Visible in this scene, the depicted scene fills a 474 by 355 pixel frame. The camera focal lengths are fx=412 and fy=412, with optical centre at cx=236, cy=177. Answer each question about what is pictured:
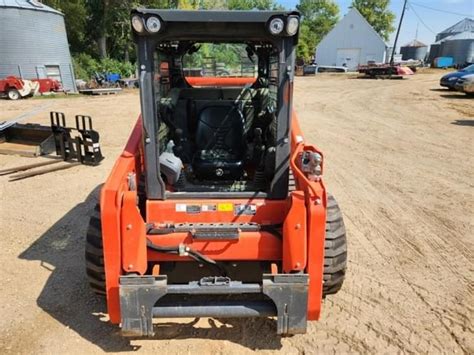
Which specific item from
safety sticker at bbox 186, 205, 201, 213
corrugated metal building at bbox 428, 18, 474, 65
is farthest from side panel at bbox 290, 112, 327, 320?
corrugated metal building at bbox 428, 18, 474, 65

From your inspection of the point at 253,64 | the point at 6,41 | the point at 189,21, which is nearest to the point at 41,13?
the point at 6,41

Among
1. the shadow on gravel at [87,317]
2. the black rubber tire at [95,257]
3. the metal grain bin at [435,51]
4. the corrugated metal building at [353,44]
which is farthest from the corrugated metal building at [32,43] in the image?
the metal grain bin at [435,51]

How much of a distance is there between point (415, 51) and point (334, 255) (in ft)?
228

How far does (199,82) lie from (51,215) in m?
3.09

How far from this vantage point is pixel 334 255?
3.39 meters

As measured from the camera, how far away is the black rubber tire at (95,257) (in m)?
3.37

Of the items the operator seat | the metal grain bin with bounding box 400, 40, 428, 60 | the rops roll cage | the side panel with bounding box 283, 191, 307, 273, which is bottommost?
the metal grain bin with bounding box 400, 40, 428, 60

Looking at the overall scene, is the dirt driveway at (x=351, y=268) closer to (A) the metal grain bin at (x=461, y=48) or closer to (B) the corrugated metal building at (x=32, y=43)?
(B) the corrugated metal building at (x=32, y=43)

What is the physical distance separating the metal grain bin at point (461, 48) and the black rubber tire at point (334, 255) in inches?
2045

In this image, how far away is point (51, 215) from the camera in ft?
18.9

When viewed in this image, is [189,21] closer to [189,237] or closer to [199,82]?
[189,237]

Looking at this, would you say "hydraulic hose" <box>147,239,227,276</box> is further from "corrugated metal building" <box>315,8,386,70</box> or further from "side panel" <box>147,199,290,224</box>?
"corrugated metal building" <box>315,8,386,70</box>

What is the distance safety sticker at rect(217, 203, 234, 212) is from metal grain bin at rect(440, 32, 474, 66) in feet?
172

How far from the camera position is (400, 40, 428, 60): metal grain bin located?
Answer: 210 ft
